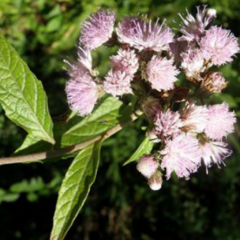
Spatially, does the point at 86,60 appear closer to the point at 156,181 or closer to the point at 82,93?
the point at 82,93

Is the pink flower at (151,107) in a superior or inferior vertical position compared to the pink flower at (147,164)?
superior

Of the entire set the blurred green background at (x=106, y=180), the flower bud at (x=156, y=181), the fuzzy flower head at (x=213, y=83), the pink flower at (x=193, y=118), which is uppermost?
the fuzzy flower head at (x=213, y=83)

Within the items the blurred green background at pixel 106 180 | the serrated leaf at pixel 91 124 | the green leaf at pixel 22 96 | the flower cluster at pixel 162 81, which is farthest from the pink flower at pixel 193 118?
the blurred green background at pixel 106 180

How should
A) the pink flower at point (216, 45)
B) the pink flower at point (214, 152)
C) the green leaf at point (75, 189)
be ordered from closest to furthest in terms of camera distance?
the green leaf at point (75, 189) → the pink flower at point (216, 45) → the pink flower at point (214, 152)

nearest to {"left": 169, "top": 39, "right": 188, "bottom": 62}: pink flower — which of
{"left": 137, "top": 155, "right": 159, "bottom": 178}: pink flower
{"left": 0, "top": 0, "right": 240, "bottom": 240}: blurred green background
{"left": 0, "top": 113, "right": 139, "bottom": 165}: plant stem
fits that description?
{"left": 0, "top": 113, "right": 139, "bottom": 165}: plant stem

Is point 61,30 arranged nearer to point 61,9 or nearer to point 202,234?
point 61,9

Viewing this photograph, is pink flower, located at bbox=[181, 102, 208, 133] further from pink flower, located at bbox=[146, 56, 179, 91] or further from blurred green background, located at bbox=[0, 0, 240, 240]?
blurred green background, located at bbox=[0, 0, 240, 240]

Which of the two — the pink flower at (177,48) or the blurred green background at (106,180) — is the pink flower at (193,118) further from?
the blurred green background at (106,180)

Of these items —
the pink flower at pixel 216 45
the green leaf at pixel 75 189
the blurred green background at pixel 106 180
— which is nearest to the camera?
the green leaf at pixel 75 189
